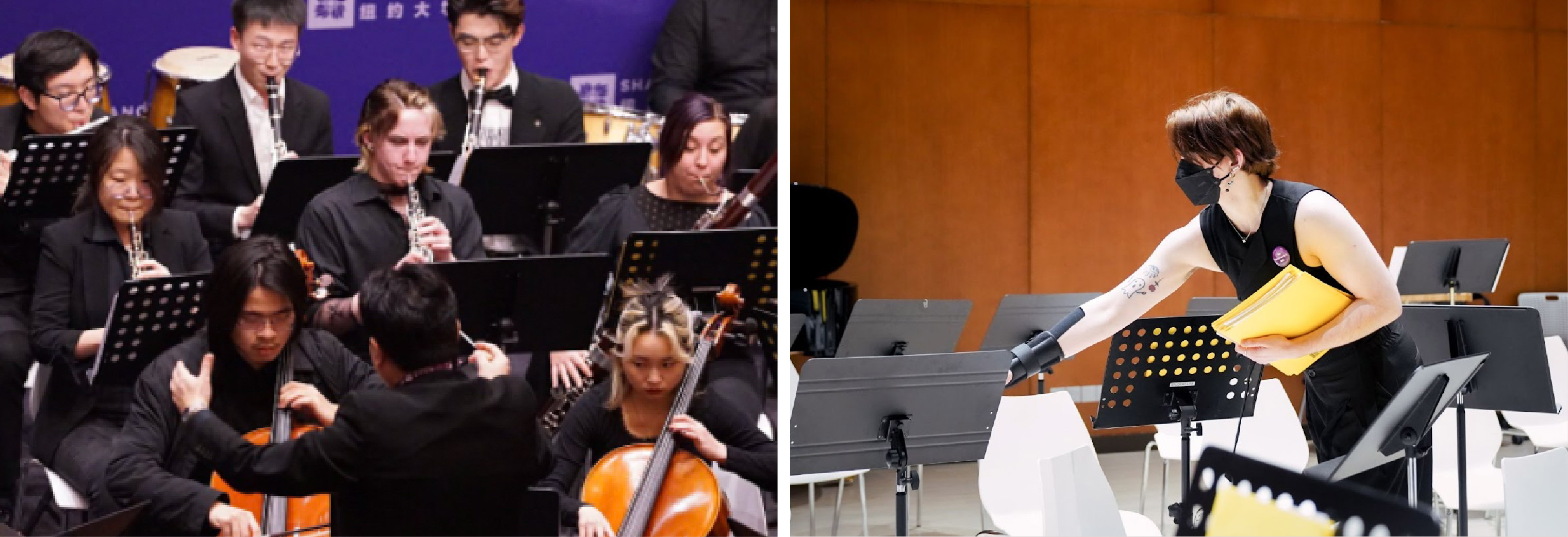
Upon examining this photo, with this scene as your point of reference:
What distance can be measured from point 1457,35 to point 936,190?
350cm

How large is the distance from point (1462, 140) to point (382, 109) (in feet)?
22.6

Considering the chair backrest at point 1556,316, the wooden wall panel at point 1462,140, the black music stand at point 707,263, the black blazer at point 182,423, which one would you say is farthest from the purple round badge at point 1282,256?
the chair backrest at point 1556,316

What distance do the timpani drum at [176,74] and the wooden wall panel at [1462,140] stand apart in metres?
6.51

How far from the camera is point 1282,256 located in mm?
2699

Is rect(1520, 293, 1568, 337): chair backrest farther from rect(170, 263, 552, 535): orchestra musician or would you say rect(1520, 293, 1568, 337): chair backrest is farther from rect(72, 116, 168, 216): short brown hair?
rect(72, 116, 168, 216): short brown hair

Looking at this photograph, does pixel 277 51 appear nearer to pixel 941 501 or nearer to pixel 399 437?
pixel 399 437

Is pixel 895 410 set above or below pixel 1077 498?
above

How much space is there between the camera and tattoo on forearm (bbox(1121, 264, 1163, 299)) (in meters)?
2.86

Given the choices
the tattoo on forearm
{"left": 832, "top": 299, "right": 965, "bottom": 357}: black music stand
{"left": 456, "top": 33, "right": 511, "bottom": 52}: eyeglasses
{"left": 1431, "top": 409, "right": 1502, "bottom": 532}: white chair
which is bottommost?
{"left": 1431, "top": 409, "right": 1502, "bottom": 532}: white chair

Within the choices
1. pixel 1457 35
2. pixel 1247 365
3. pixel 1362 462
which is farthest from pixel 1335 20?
pixel 1362 462

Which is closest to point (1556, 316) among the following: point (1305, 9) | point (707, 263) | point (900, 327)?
point (1305, 9)

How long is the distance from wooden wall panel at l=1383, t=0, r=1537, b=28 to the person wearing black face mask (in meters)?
5.14

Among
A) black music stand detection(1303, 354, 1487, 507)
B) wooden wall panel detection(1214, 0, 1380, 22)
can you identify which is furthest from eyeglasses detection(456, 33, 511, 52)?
wooden wall panel detection(1214, 0, 1380, 22)

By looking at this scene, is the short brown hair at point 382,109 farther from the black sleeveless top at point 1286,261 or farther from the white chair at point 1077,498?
the black sleeveless top at point 1286,261
